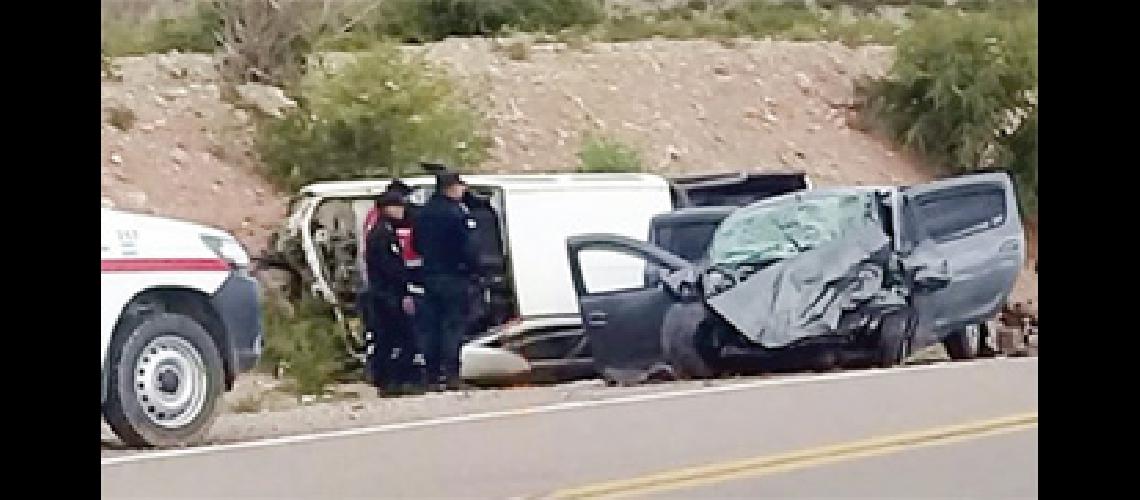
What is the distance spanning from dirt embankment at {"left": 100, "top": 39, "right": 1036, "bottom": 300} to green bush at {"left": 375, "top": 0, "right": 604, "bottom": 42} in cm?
40

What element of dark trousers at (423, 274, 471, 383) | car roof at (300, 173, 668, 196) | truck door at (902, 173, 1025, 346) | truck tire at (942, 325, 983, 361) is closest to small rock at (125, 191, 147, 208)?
car roof at (300, 173, 668, 196)

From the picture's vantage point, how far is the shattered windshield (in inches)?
529

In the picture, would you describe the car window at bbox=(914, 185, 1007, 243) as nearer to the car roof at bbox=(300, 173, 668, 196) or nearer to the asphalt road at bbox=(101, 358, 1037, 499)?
the car roof at bbox=(300, 173, 668, 196)

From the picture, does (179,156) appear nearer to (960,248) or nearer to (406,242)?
(406,242)

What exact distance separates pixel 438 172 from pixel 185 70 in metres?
6.66

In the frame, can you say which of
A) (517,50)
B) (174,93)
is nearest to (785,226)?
(174,93)

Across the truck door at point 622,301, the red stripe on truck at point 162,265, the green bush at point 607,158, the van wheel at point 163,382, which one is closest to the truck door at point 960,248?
the truck door at point 622,301

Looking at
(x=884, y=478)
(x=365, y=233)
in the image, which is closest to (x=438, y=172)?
(x=365, y=233)

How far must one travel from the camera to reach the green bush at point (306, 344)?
14023 mm

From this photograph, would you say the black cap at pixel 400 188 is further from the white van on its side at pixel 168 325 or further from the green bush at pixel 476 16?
the green bush at pixel 476 16

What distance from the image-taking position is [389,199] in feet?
46.5

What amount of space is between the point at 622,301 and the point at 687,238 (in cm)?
100
